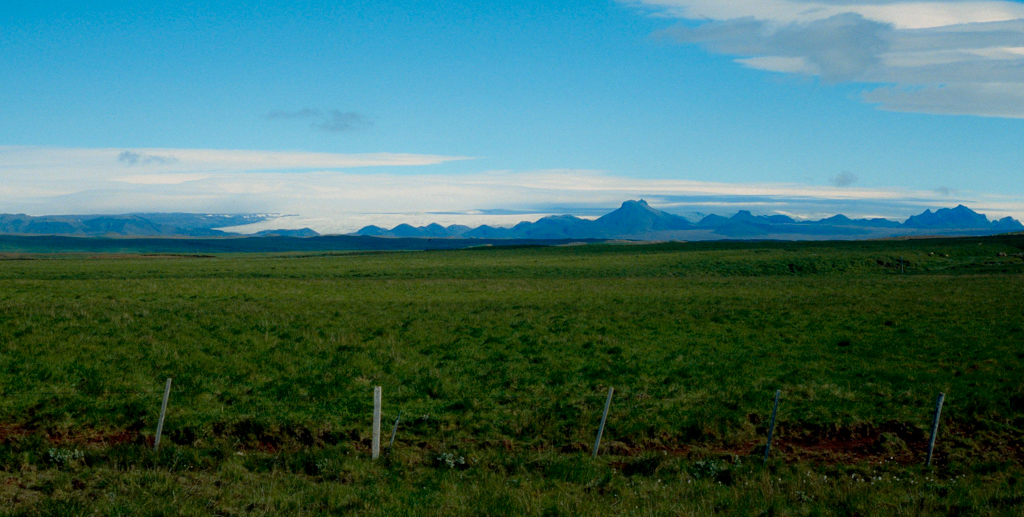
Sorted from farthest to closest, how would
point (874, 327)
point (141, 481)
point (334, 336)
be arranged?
point (874, 327) < point (334, 336) < point (141, 481)

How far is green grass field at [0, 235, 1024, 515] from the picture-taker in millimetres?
11062

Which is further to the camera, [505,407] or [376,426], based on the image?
[505,407]

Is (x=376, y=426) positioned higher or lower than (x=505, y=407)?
higher

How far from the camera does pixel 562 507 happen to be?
34.2ft

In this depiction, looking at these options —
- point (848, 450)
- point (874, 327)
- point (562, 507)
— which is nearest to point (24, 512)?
point (562, 507)

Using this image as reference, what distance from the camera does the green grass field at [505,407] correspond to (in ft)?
36.3

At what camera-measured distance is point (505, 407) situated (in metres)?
17.6

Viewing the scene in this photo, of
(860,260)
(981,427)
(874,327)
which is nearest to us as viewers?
(981,427)

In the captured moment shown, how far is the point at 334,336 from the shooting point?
25.3 meters

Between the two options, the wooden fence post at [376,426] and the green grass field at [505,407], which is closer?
the green grass field at [505,407]

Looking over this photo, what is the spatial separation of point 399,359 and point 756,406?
11.0 metres

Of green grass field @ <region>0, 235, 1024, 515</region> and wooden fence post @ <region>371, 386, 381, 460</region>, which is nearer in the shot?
green grass field @ <region>0, 235, 1024, 515</region>

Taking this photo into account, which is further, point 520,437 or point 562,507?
point 520,437

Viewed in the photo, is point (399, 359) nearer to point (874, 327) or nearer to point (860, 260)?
point (874, 327)
